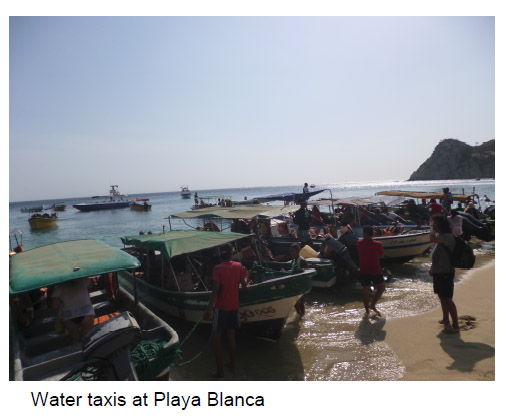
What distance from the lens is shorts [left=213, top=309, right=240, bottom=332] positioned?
545 centimetres

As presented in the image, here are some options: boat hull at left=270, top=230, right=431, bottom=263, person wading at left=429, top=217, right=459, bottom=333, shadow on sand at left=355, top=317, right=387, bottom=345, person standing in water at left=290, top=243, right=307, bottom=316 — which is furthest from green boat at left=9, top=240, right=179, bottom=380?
boat hull at left=270, top=230, right=431, bottom=263

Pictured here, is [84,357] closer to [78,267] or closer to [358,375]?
[78,267]

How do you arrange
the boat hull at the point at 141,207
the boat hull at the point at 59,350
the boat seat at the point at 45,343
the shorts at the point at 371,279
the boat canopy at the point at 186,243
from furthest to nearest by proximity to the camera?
1. the boat hull at the point at 141,207
2. the shorts at the point at 371,279
3. the boat canopy at the point at 186,243
4. the boat seat at the point at 45,343
5. the boat hull at the point at 59,350

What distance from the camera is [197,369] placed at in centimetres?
629

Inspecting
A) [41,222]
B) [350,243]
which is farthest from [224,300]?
[41,222]

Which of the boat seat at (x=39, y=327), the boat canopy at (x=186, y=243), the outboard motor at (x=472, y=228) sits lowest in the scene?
the boat seat at (x=39, y=327)

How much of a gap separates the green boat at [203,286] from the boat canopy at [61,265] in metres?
1.06

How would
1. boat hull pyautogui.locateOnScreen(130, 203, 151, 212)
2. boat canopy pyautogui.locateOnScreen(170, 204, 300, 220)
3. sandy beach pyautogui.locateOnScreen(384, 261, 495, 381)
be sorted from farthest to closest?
boat hull pyautogui.locateOnScreen(130, 203, 151, 212) → boat canopy pyautogui.locateOnScreen(170, 204, 300, 220) → sandy beach pyautogui.locateOnScreen(384, 261, 495, 381)

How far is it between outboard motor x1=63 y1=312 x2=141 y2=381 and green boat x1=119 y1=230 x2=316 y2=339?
2.30m

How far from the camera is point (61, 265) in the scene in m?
5.03

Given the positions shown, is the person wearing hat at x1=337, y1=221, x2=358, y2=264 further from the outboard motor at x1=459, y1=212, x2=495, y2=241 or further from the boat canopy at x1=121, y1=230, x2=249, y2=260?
the outboard motor at x1=459, y1=212, x2=495, y2=241

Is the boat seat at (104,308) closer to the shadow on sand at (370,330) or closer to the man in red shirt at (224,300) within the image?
the man in red shirt at (224,300)

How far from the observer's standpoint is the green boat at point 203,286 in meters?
6.55

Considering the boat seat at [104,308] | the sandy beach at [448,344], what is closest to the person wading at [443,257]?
the sandy beach at [448,344]
